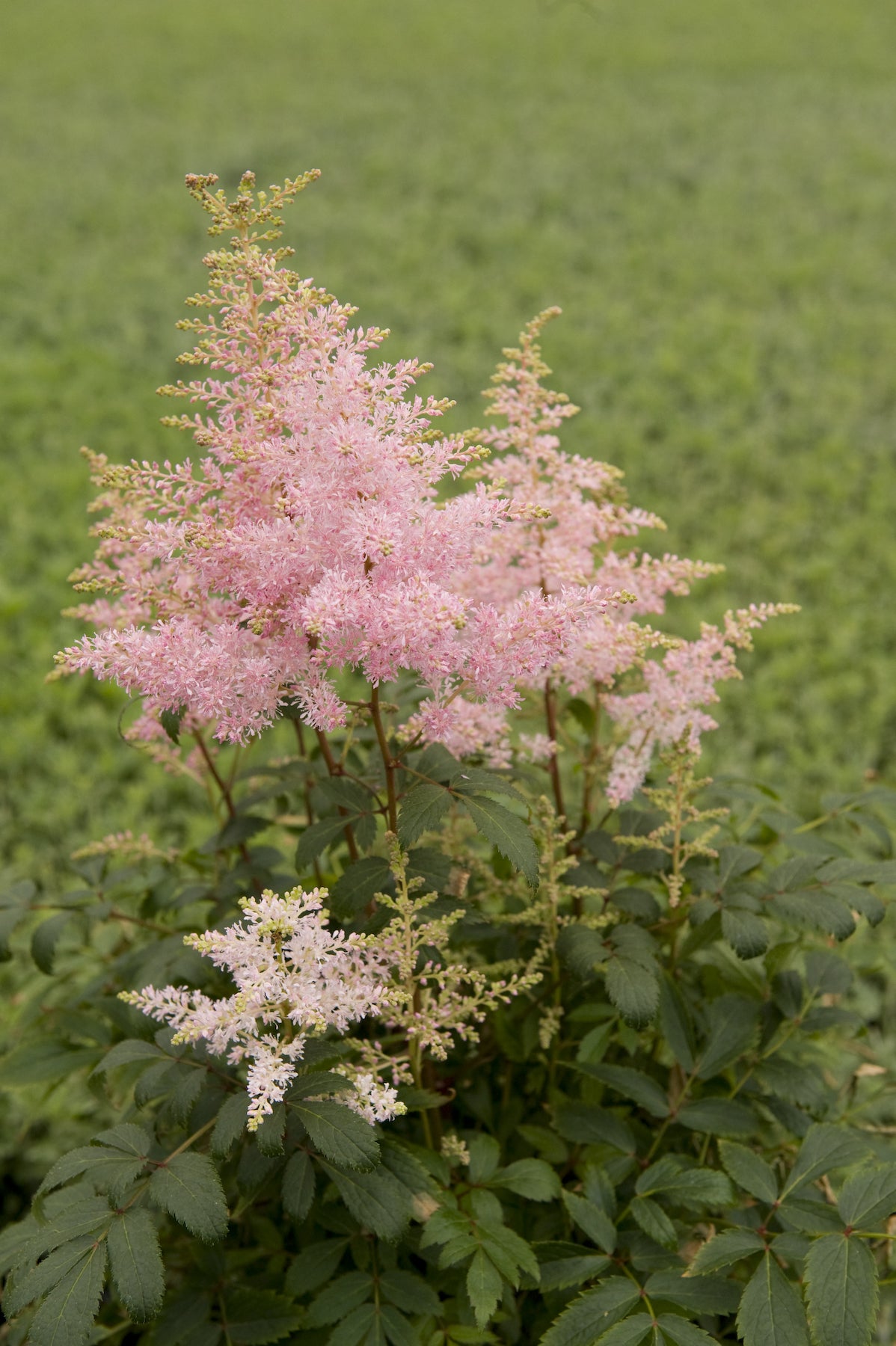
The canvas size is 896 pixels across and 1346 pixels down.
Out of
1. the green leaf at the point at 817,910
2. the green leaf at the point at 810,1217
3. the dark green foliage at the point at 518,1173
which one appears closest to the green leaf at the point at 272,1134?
the dark green foliage at the point at 518,1173

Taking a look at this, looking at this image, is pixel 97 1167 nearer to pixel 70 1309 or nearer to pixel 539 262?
pixel 70 1309

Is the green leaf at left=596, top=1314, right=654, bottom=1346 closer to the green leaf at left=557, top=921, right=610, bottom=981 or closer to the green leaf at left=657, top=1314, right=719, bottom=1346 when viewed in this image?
the green leaf at left=657, top=1314, right=719, bottom=1346

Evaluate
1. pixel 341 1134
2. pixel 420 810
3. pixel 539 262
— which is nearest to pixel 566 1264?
pixel 341 1134

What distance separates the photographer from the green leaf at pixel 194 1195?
4.05 ft

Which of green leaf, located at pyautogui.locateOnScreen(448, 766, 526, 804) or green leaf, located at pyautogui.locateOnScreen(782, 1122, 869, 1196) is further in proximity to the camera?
green leaf, located at pyautogui.locateOnScreen(782, 1122, 869, 1196)

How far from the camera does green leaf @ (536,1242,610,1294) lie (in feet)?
4.99

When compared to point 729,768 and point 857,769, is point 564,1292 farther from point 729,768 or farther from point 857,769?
→ point 857,769

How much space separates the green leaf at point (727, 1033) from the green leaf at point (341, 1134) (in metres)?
0.65

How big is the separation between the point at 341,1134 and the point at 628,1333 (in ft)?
1.49

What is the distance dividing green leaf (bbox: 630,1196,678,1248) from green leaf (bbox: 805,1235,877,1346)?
21 cm

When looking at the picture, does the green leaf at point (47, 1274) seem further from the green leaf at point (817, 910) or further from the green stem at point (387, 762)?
the green leaf at point (817, 910)

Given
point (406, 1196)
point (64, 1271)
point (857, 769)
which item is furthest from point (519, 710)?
point (857, 769)

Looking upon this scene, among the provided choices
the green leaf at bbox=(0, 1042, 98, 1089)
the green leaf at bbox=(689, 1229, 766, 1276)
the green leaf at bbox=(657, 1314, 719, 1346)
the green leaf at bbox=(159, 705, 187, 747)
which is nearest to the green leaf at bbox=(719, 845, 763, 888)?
the green leaf at bbox=(689, 1229, 766, 1276)

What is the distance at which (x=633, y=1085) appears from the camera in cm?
168
